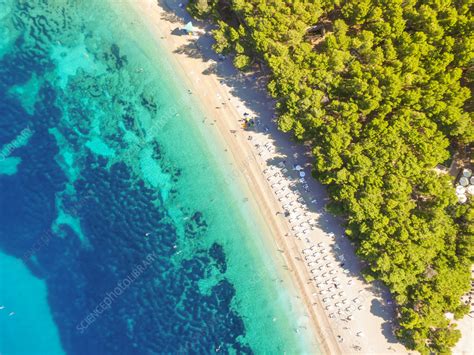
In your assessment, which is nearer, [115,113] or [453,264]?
[453,264]

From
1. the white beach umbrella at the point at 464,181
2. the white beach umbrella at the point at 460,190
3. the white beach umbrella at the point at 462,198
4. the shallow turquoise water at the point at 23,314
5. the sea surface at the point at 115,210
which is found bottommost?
the shallow turquoise water at the point at 23,314

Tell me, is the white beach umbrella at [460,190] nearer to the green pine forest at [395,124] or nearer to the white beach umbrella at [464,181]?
the white beach umbrella at [464,181]

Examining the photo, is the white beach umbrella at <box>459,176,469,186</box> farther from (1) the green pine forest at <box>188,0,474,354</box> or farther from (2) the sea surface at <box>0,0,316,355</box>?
(2) the sea surface at <box>0,0,316,355</box>

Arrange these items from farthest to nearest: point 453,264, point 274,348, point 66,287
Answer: point 66,287 < point 274,348 < point 453,264

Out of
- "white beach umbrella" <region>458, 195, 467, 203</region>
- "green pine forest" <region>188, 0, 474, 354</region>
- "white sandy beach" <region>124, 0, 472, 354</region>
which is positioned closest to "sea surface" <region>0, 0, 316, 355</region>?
"white sandy beach" <region>124, 0, 472, 354</region>

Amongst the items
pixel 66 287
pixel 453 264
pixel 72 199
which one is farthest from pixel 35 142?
pixel 453 264

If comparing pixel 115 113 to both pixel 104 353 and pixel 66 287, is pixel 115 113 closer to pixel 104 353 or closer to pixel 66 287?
pixel 66 287

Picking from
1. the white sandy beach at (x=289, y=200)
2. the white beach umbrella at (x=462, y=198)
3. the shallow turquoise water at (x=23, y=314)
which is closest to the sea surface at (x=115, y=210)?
the shallow turquoise water at (x=23, y=314)
